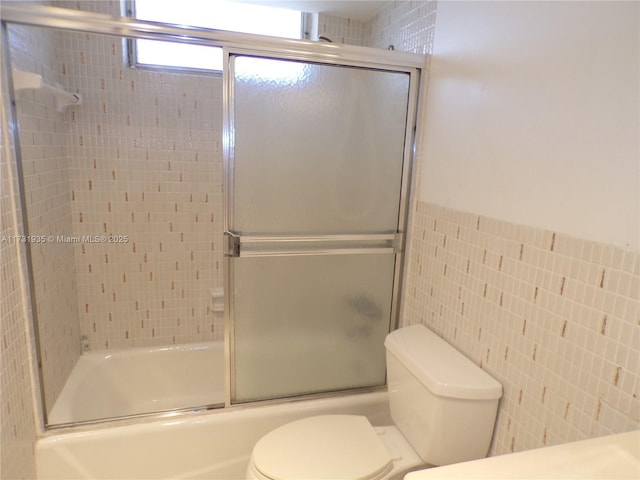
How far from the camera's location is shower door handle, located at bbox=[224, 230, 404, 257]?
5.24 ft

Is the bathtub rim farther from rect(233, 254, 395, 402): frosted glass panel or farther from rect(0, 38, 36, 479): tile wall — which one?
rect(0, 38, 36, 479): tile wall

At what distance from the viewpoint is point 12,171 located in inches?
52.4

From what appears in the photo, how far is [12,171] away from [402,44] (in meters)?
1.65

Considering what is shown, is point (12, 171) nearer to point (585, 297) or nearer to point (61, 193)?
point (61, 193)

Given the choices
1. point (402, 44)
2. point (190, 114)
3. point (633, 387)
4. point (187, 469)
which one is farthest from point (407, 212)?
point (187, 469)

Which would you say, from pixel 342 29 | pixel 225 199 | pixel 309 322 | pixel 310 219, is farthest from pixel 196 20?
pixel 309 322

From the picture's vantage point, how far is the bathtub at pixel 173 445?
1547 mm

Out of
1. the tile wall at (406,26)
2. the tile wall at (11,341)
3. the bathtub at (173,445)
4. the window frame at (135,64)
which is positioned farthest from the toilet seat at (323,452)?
the window frame at (135,64)

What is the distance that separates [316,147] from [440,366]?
932 millimetres

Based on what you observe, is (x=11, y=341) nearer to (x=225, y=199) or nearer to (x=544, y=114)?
(x=225, y=199)

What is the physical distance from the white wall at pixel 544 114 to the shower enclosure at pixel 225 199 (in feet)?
0.98

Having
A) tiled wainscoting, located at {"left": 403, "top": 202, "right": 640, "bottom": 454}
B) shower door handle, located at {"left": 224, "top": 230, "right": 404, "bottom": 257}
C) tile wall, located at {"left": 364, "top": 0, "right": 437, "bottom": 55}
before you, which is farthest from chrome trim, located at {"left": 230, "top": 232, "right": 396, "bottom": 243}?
tile wall, located at {"left": 364, "top": 0, "right": 437, "bottom": 55}

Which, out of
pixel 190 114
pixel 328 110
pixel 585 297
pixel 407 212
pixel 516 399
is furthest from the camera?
pixel 190 114

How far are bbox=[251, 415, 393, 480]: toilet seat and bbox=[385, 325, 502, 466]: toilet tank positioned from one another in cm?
16
